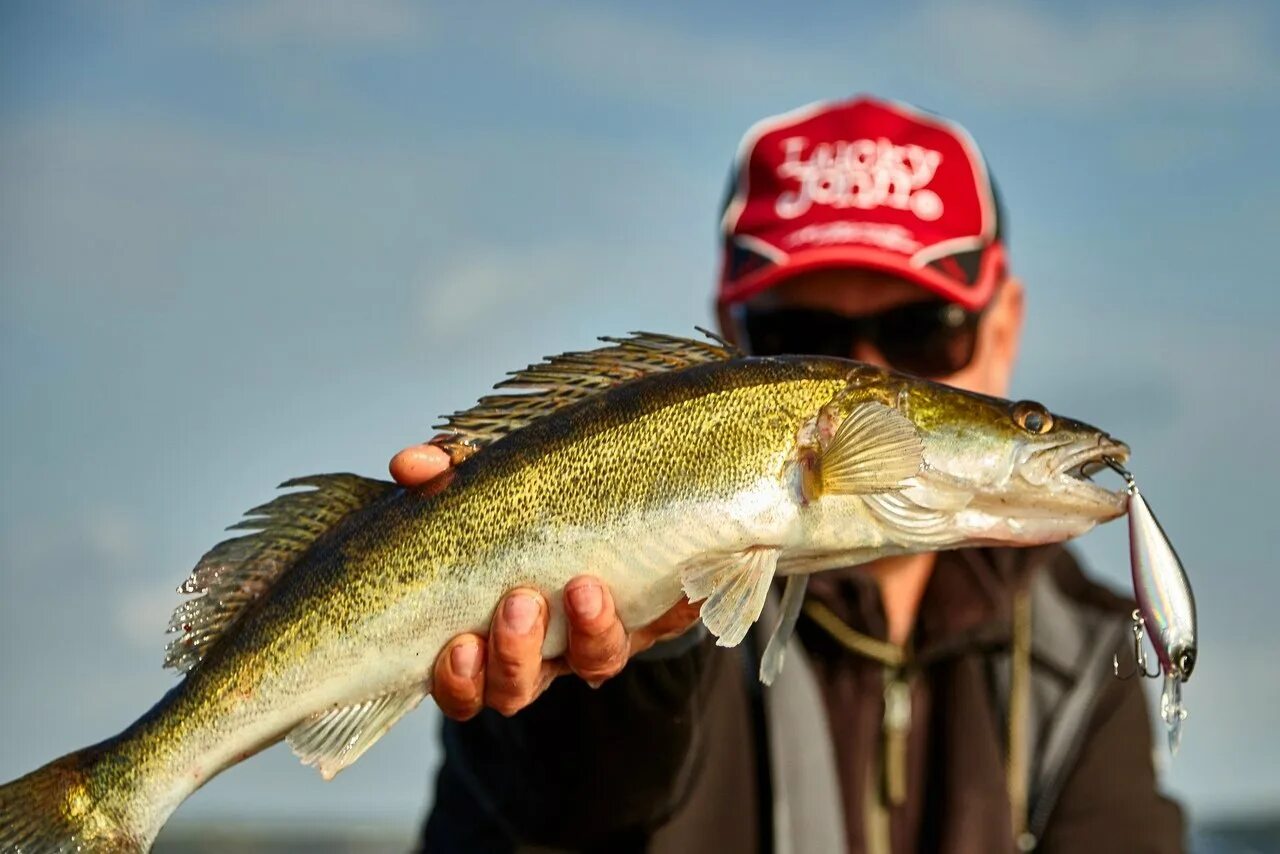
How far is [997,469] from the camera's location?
3.45 metres

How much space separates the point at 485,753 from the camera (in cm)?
466

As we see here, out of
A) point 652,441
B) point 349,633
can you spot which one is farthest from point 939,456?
point 349,633

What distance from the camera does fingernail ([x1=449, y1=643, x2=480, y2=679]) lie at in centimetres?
336

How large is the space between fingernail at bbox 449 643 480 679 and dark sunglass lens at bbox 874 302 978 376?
2.87 m

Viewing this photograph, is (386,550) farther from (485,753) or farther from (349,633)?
(485,753)

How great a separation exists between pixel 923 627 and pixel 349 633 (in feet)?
9.77

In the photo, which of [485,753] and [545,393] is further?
[485,753]

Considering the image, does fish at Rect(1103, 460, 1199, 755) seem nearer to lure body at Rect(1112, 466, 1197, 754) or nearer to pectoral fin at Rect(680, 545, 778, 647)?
lure body at Rect(1112, 466, 1197, 754)

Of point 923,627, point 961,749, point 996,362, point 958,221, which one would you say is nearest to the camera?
point 961,749

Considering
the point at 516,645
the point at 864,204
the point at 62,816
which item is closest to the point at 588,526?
the point at 516,645

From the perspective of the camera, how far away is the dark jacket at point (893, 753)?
15.2 feet

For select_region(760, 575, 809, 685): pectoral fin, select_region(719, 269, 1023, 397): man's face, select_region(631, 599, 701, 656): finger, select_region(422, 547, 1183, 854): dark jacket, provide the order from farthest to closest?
1. select_region(719, 269, 1023, 397): man's face
2. select_region(422, 547, 1183, 854): dark jacket
3. select_region(631, 599, 701, 656): finger
4. select_region(760, 575, 809, 685): pectoral fin

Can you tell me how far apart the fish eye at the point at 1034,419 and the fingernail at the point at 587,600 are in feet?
3.68

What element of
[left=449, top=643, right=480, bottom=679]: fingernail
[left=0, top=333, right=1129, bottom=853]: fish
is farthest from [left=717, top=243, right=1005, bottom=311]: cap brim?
[left=449, top=643, right=480, bottom=679]: fingernail
